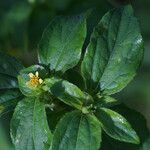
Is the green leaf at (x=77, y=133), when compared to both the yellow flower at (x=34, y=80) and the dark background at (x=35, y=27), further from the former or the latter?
the dark background at (x=35, y=27)

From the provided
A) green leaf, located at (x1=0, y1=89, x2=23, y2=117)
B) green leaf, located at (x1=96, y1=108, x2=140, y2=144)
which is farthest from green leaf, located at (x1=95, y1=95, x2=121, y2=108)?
green leaf, located at (x1=0, y1=89, x2=23, y2=117)

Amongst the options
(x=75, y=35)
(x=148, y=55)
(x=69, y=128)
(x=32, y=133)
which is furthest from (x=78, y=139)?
(x=148, y=55)

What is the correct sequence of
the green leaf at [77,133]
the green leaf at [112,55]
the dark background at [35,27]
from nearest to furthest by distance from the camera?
the green leaf at [77,133] < the green leaf at [112,55] < the dark background at [35,27]

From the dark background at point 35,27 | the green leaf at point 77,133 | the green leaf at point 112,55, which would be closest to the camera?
the green leaf at point 77,133

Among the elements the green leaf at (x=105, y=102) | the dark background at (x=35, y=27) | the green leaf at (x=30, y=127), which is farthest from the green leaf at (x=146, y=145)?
the dark background at (x=35, y=27)

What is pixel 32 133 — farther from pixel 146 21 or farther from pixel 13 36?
pixel 146 21

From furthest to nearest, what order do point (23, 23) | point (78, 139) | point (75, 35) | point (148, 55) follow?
point (148, 55) → point (23, 23) → point (75, 35) → point (78, 139)
